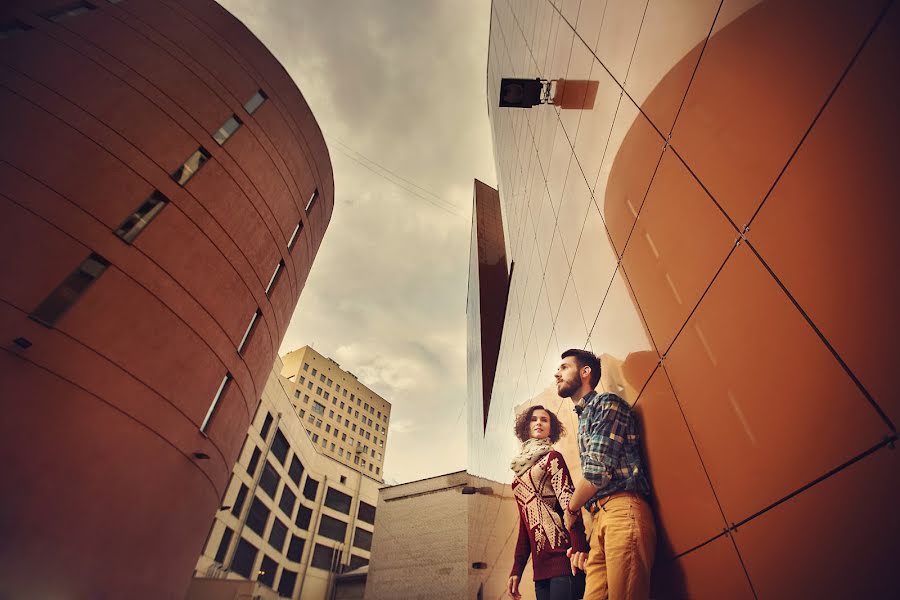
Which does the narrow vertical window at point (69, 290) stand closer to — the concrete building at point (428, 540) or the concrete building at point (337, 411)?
the concrete building at point (428, 540)

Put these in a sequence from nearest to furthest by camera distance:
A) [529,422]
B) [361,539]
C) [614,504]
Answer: [614,504]
[529,422]
[361,539]

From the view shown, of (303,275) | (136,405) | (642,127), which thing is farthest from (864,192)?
(303,275)

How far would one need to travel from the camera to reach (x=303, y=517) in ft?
130

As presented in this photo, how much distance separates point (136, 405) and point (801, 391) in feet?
32.3

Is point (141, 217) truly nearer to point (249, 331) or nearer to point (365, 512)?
point (249, 331)

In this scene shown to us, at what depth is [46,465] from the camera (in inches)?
244

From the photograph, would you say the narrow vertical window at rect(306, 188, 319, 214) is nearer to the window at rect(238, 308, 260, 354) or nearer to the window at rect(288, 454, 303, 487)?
the window at rect(238, 308, 260, 354)

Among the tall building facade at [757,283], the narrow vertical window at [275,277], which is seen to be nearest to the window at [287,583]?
the narrow vertical window at [275,277]

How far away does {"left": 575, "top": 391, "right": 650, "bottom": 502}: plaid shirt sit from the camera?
2.78 metres

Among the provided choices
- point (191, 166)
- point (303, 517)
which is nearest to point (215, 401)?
point (191, 166)

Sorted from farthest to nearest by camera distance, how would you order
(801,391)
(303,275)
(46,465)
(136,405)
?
(303,275), (136,405), (46,465), (801,391)

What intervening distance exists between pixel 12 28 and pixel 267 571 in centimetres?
3477

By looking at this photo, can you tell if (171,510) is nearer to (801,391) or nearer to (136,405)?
(136,405)

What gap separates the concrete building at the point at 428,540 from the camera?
2055 cm
